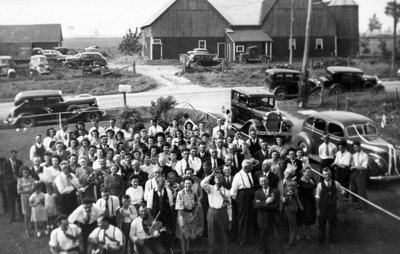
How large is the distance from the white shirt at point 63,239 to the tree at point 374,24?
510 cm

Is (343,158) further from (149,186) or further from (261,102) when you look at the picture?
(149,186)

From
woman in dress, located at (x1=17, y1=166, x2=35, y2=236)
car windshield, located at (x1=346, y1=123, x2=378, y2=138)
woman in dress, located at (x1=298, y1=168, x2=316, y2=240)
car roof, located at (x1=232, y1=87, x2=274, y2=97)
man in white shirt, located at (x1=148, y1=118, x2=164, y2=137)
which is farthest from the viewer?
car roof, located at (x1=232, y1=87, x2=274, y2=97)

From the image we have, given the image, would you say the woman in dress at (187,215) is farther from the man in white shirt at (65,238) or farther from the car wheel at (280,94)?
the car wheel at (280,94)

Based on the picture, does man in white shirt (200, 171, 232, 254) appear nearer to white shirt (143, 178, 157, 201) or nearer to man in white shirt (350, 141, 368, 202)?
white shirt (143, 178, 157, 201)

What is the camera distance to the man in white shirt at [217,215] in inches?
168

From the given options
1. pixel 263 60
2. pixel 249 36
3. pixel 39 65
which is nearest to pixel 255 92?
pixel 263 60

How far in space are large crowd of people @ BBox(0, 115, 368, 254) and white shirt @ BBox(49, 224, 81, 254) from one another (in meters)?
0.01

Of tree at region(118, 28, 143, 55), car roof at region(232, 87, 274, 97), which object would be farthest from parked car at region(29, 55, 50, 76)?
car roof at region(232, 87, 274, 97)

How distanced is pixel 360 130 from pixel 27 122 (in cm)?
621

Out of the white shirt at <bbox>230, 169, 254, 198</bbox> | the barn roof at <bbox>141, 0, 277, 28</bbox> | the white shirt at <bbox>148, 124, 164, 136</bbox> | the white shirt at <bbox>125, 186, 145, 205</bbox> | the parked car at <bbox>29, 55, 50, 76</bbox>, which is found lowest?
the white shirt at <bbox>125, 186, 145, 205</bbox>

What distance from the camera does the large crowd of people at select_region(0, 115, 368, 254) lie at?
4160 mm

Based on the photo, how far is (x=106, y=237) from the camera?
12.9ft

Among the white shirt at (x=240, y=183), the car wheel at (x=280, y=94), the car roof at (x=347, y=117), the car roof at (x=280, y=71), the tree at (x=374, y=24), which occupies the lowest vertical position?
the white shirt at (x=240, y=183)

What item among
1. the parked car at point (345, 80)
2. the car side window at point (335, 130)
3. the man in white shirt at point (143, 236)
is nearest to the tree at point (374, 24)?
the parked car at point (345, 80)
